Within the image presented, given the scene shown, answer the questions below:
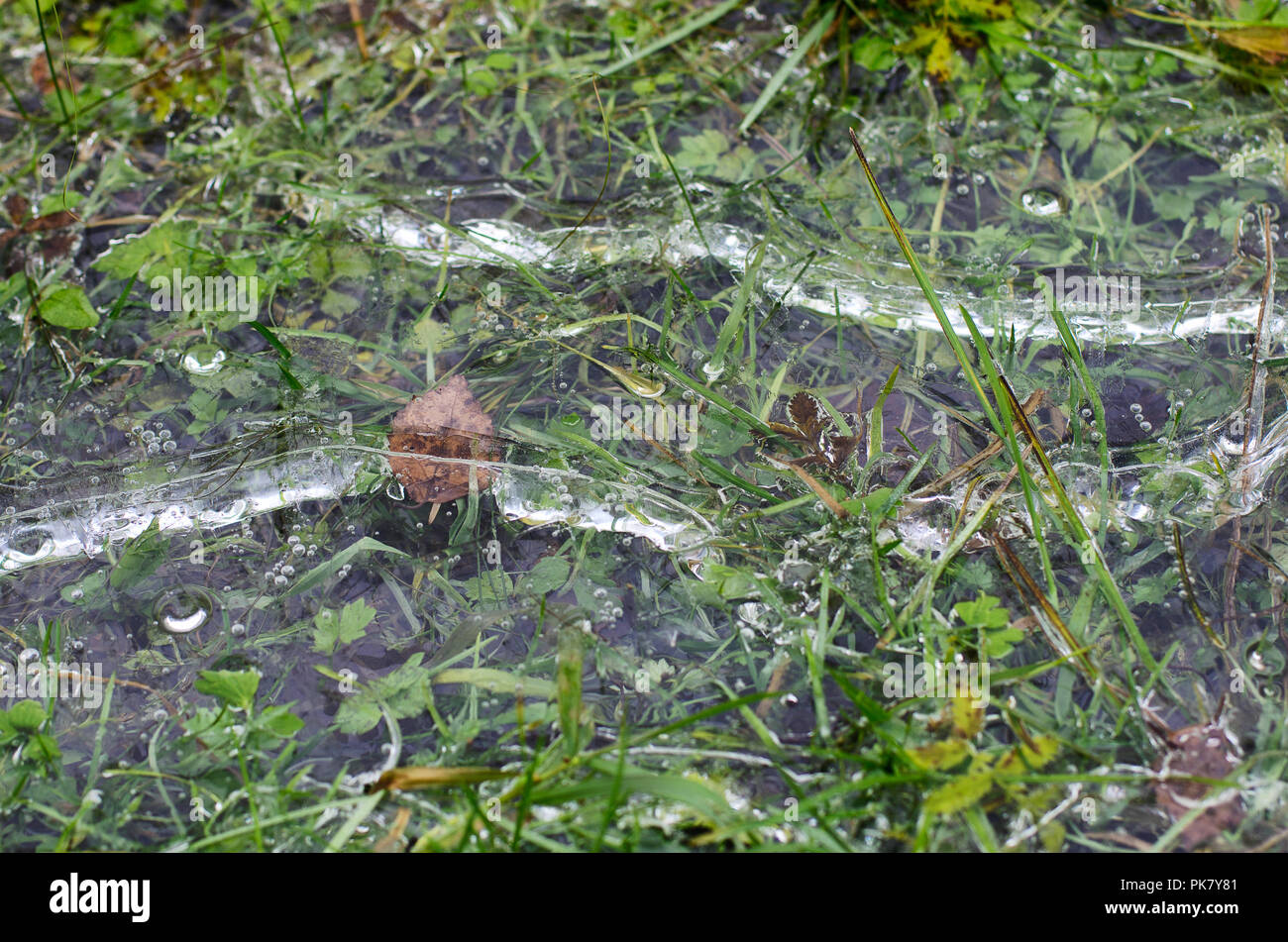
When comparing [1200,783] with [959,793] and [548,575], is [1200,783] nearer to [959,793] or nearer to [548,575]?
[959,793]

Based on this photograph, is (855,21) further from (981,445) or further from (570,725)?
(570,725)

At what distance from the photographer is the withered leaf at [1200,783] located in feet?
4.89

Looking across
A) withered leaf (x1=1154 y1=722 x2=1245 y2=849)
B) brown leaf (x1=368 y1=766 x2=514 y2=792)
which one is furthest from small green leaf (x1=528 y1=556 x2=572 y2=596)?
withered leaf (x1=1154 y1=722 x2=1245 y2=849)

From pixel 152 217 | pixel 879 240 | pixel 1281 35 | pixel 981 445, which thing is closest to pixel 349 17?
pixel 152 217

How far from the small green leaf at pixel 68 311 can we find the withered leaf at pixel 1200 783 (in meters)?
2.47

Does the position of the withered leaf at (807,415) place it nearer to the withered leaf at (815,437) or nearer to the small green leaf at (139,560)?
the withered leaf at (815,437)

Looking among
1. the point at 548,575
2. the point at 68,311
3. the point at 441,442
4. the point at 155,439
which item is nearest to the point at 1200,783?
the point at 548,575

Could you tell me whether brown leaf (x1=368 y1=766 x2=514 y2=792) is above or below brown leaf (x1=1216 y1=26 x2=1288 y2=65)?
below

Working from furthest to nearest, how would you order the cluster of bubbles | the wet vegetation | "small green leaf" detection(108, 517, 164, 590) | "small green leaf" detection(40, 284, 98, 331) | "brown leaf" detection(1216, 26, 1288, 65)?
"brown leaf" detection(1216, 26, 1288, 65), "small green leaf" detection(40, 284, 98, 331), the cluster of bubbles, "small green leaf" detection(108, 517, 164, 590), the wet vegetation

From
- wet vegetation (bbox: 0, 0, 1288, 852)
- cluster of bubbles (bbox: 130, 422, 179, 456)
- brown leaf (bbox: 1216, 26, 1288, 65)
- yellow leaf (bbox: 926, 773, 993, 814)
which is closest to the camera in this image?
yellow leaf (bbox: 926, 773, 993, 814)

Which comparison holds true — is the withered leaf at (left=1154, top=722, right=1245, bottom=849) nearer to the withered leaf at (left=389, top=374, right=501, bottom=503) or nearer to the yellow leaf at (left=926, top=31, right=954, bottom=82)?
the withered leaf at (left=389, top=374, right=501, bottom=503)

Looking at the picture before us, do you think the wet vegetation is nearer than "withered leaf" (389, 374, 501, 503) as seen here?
Yes

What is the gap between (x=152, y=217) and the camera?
93.9 inches

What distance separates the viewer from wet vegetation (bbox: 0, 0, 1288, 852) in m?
1.57
